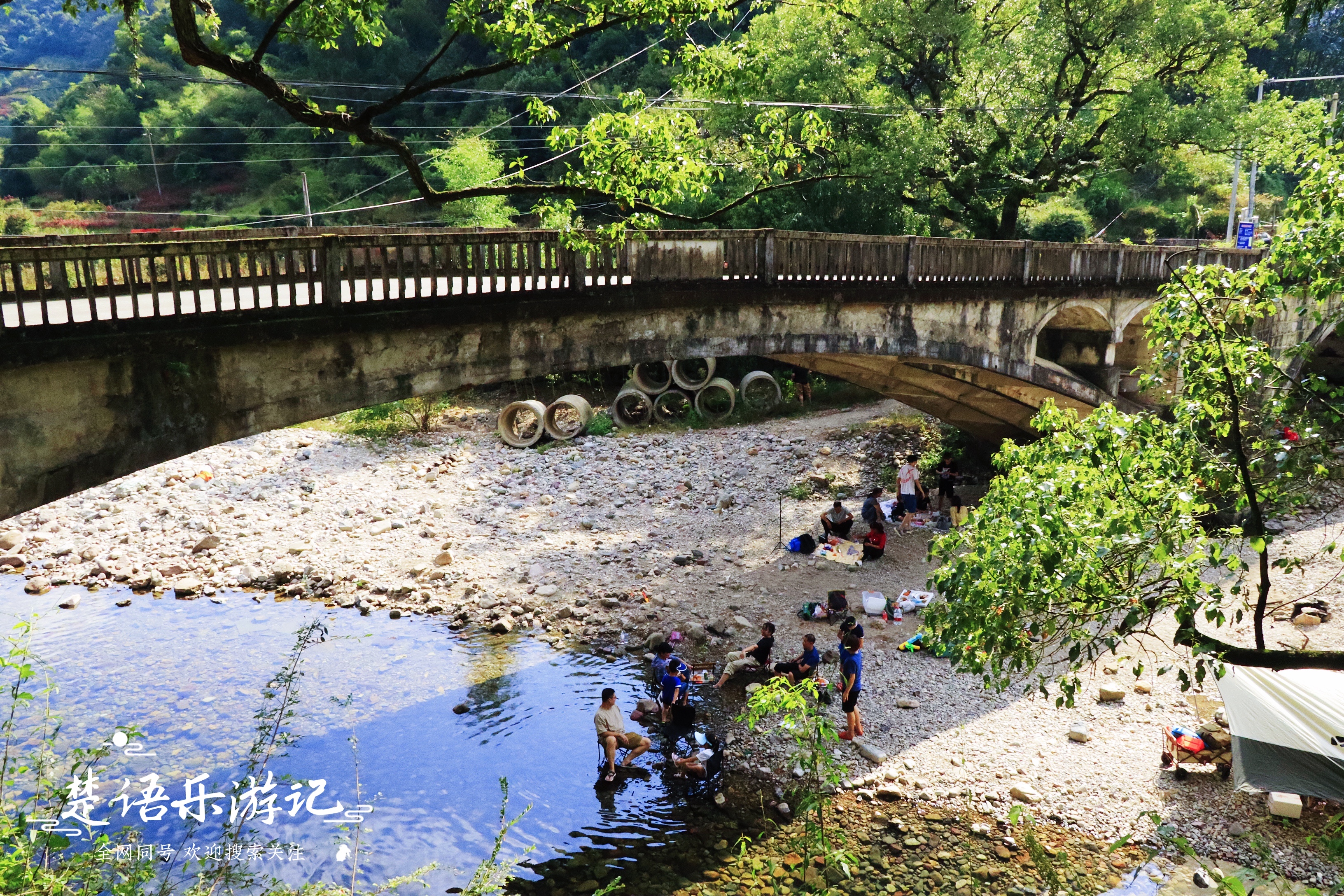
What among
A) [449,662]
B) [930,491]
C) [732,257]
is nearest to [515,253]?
[732,257]

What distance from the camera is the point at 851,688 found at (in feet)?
38.5

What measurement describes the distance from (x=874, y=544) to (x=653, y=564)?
13.5 ft

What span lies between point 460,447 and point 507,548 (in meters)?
7.65

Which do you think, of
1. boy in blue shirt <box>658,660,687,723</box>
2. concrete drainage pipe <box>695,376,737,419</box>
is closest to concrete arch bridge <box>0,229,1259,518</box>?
boy in blue shirt <box>658,660,687,723</box>

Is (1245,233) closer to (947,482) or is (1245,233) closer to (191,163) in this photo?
(947,482)

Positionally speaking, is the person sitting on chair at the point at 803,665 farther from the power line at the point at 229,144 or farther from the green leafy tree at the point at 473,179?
the power line at the point at 229,144

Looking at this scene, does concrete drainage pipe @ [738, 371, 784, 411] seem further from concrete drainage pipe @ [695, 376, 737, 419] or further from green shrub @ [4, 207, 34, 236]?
green shrub @ [4, 207, 34, 236]

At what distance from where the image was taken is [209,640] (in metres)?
15.0

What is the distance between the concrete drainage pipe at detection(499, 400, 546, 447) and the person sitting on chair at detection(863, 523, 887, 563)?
1108 cm

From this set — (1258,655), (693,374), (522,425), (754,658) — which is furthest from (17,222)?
(1258,655)

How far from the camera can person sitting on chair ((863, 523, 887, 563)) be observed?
1731 centimetres

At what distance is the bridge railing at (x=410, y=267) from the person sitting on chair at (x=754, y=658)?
5095mm

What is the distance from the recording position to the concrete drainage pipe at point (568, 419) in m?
25.8

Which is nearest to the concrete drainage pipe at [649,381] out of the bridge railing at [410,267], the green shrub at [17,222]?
the bridge railing at [410,267]
